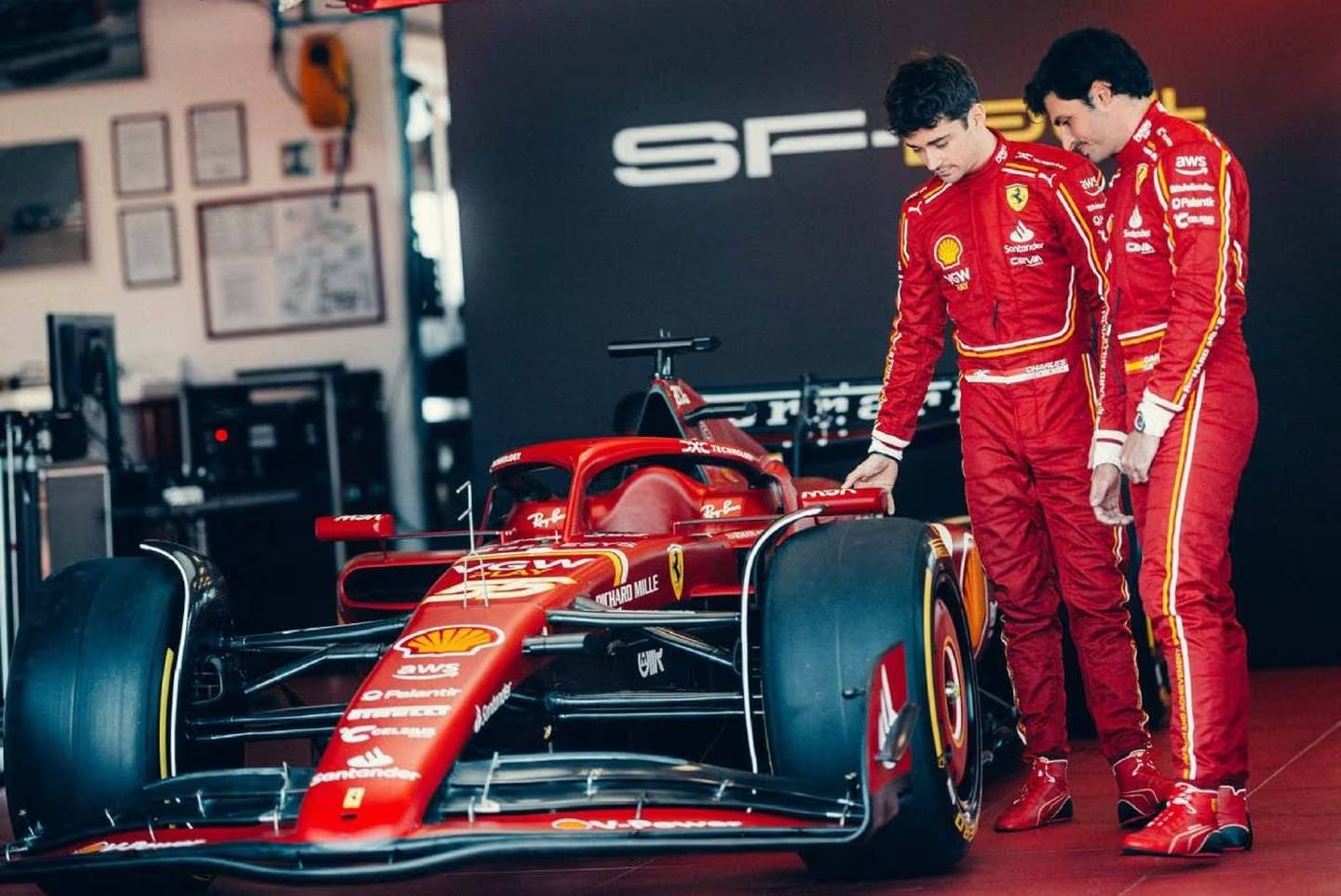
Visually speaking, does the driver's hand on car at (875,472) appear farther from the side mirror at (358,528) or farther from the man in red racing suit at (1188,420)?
the side mirror at (358,528)

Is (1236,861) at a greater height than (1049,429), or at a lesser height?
lesser

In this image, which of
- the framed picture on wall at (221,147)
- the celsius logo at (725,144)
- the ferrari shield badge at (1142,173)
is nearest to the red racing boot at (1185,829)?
the ferrari shield badge at (1142,173)

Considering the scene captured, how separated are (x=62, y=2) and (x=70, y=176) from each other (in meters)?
0.94

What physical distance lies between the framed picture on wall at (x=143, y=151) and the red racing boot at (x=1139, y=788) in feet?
24.8

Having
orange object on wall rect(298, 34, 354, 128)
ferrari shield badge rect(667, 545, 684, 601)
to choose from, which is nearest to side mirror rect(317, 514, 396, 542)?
ferrari shield badge rect(667, 545, 684, 601)

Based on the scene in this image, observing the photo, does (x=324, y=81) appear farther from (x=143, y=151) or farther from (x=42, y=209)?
(x=42, y=209)

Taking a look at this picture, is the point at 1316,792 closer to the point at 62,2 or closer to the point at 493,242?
the point at 493,242

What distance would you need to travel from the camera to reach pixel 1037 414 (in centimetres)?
388

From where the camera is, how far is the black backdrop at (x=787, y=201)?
618 cm

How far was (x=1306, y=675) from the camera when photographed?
238 inches

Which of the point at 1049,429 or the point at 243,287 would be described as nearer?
the point at 1049,429

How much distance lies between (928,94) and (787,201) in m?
2.66

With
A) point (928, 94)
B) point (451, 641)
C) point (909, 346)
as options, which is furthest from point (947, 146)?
point (451, 641)

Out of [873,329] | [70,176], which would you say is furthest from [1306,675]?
[70,176]
